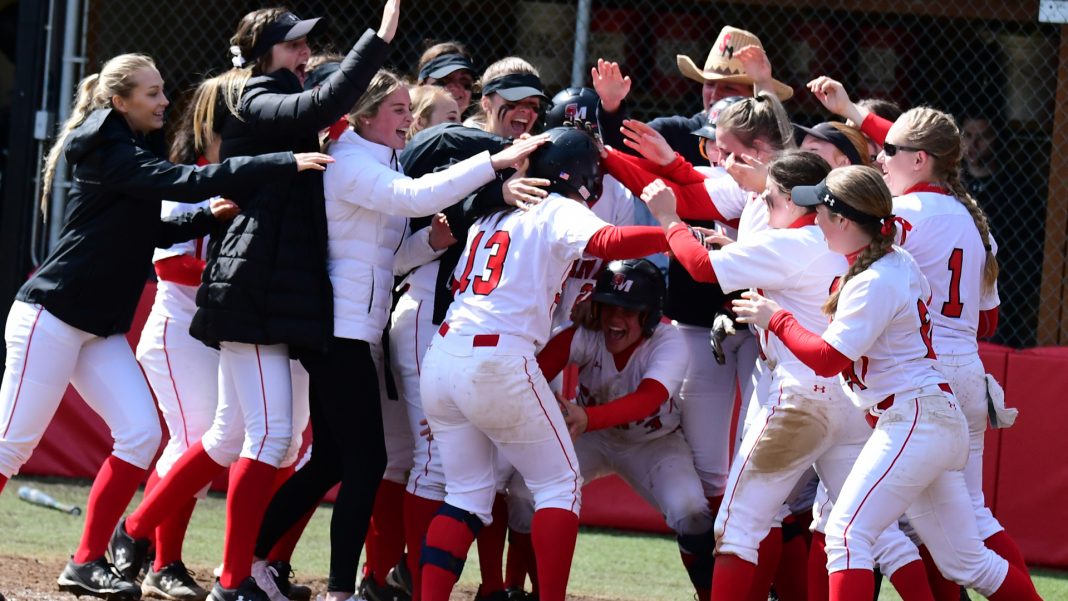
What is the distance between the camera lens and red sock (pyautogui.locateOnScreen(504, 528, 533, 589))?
16.0ft

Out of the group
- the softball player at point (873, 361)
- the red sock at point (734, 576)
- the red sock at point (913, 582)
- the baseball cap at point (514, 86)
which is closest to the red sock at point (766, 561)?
the red sock at point (734, 576)

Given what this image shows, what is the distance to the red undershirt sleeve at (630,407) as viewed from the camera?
14.6ft

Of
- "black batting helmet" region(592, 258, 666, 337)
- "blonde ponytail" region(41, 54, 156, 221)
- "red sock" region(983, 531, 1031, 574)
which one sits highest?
"blonde ponytail" region(41, 54, 156, 221)

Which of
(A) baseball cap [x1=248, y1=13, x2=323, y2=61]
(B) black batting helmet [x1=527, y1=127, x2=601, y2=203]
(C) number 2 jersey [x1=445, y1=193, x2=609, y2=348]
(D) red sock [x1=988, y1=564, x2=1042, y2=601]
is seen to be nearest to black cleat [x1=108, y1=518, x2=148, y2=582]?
(C) number 2 jersey [x1=445, y1=193, x2=609, y2=348]

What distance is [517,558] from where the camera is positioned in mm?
4953

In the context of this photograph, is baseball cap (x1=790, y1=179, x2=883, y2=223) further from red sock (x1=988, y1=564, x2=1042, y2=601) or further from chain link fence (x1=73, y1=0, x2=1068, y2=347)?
chain link fence (x1=73, y1=0, x2=1068, y2=347)

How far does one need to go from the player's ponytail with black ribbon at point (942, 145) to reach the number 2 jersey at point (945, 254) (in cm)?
5

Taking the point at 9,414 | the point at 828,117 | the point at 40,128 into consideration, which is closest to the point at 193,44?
the point at 40,128

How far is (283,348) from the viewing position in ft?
14.3

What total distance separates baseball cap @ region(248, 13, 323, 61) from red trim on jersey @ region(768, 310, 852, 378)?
1773 millimetres

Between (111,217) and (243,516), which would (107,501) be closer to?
(243,516)

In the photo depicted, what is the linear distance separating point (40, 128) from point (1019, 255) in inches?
198

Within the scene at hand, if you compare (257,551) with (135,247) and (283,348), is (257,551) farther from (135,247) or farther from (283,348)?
(135,247)

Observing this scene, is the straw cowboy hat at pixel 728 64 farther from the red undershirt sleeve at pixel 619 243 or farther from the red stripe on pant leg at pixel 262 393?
the red stripe on pant leg at pixel 262 393
